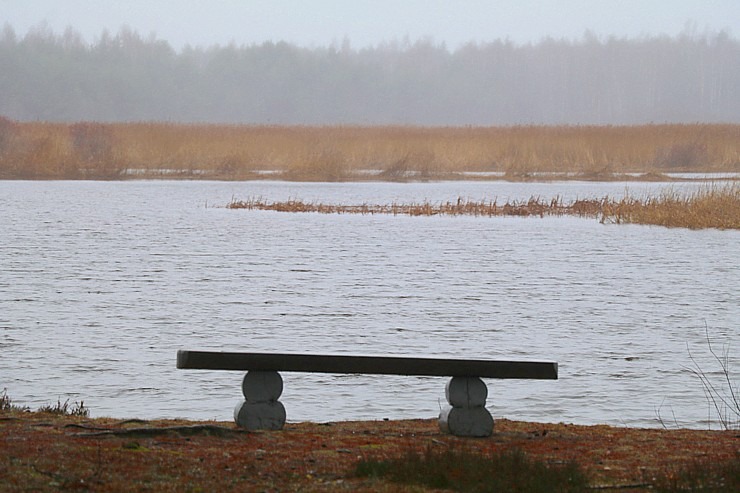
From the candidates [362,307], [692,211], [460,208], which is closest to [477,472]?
[362,307]

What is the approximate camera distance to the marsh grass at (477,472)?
226 inches

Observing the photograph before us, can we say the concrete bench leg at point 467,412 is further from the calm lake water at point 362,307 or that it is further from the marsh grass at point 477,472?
the calm lake water at point 362,307

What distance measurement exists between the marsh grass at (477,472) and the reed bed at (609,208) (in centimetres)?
2531

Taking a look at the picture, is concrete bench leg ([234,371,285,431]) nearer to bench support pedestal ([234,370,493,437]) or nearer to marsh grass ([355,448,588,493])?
bench support pedestal ([234,370,493,437])

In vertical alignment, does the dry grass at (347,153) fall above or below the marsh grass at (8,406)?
above

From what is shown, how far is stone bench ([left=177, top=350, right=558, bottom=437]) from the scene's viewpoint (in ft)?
23.8

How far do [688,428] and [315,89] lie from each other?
302 ft

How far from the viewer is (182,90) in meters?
100

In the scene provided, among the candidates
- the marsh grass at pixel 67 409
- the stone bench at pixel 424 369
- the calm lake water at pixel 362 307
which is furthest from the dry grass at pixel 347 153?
the stone bench at pixel 424 369

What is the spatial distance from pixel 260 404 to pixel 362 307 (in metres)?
8.93

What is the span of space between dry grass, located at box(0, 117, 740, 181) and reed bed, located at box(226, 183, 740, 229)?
1181cm

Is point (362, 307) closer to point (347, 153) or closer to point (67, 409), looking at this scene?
point (67, 409)

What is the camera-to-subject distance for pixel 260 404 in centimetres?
756

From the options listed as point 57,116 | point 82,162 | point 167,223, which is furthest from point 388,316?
point 57,116
